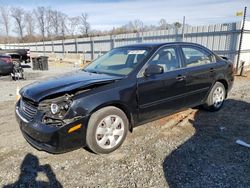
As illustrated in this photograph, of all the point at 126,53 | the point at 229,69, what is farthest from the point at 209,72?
the point at 126,53

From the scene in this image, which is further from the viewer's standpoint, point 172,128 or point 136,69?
point 172,128

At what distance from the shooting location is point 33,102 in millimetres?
3393

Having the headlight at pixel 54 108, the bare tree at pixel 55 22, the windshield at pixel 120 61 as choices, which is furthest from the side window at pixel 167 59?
the bare tree at pixel 55 22

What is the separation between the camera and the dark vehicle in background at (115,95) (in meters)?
3.18

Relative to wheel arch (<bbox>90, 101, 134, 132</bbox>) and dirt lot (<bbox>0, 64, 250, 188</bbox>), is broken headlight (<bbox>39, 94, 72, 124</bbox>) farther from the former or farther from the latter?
dirt lot (<bbox>0, 64, 250, 188</bbox>)

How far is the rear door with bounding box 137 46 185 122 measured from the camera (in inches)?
154

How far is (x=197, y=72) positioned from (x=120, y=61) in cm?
159

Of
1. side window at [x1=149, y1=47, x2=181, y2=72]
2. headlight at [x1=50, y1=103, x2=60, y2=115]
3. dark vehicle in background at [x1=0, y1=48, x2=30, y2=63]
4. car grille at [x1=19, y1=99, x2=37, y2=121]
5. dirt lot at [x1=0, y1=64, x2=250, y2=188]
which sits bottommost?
dirt lot at [x1=0, y1=64, x2=250, y2=188]

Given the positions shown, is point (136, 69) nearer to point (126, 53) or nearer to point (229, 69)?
point (126, 53)

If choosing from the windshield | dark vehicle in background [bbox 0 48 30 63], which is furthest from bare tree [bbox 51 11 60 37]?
the windshield

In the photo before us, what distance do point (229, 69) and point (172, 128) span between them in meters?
2.30

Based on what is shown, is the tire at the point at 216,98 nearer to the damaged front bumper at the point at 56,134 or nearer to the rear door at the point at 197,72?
the rear door at the point at 197,72

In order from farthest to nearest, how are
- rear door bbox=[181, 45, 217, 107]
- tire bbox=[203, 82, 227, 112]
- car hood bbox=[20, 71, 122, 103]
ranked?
tire bbox=[203, 82, 227, 112] < rear door bbox=[181, 45, 217, 107] < car hood bbox=[20, 71, 122, 103]

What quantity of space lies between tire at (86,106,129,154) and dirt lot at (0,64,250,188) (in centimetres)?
15
